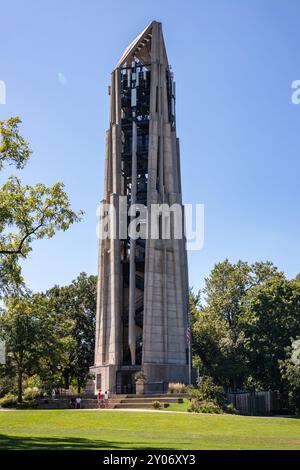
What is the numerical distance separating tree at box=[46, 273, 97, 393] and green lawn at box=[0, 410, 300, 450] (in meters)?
41.8

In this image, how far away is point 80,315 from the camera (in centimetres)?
8269

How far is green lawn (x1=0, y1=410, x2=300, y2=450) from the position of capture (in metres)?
19.3

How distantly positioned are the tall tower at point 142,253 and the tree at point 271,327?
7911 millimetres

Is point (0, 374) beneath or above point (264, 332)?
beneath

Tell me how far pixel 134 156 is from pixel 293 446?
1912 inches

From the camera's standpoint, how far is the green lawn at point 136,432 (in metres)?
19.3

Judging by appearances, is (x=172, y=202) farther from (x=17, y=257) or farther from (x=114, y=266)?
(x=17, y=257)

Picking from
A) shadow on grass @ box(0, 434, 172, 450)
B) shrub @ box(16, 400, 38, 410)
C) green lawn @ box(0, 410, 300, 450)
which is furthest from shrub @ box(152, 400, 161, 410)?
shadow on grass @ box(0, 434, 172, 450)

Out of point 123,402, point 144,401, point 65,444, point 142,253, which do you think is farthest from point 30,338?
point 65,444

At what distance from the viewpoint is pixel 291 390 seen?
5475cm

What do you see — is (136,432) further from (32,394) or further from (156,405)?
(32,394)

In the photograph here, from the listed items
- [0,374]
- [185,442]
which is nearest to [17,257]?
[185,442]

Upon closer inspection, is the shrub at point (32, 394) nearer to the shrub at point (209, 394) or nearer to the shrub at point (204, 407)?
the shrub at point (209, 394)
